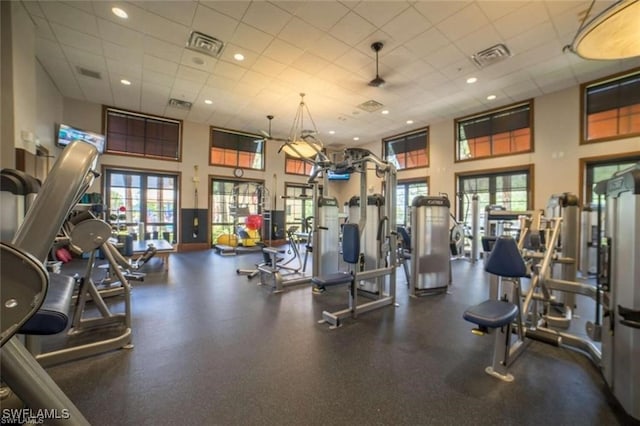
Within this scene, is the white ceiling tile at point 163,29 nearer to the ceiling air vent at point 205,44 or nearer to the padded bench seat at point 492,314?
the ceiling air vent at point 205,44

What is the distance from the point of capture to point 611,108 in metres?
5.70

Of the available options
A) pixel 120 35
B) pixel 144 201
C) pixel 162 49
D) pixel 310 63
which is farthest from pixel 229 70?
pixel 144 201

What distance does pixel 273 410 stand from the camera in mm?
1787

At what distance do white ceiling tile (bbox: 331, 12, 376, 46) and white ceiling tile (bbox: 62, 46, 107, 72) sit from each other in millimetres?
4322

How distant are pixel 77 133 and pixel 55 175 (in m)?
7.81

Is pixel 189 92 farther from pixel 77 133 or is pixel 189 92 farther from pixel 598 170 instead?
pixel 598 170

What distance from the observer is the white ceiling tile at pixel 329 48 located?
14.6 feet

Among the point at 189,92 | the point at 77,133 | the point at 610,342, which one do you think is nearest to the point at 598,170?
the point at 610,342

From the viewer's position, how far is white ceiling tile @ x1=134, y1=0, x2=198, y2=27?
3.71 m

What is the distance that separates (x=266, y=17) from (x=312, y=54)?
3.57ft

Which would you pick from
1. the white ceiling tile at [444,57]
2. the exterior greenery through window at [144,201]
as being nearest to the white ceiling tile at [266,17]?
the white ceiling tile at [444,57]

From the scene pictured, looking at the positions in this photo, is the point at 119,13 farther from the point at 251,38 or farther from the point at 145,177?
the point at 145,177

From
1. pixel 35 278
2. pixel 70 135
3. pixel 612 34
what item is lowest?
pixel 35 278

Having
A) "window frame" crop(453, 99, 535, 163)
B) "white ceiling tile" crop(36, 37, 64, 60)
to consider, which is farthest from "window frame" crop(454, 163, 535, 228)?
"white ceiling tile" crop(36, 37, 64, 60)
